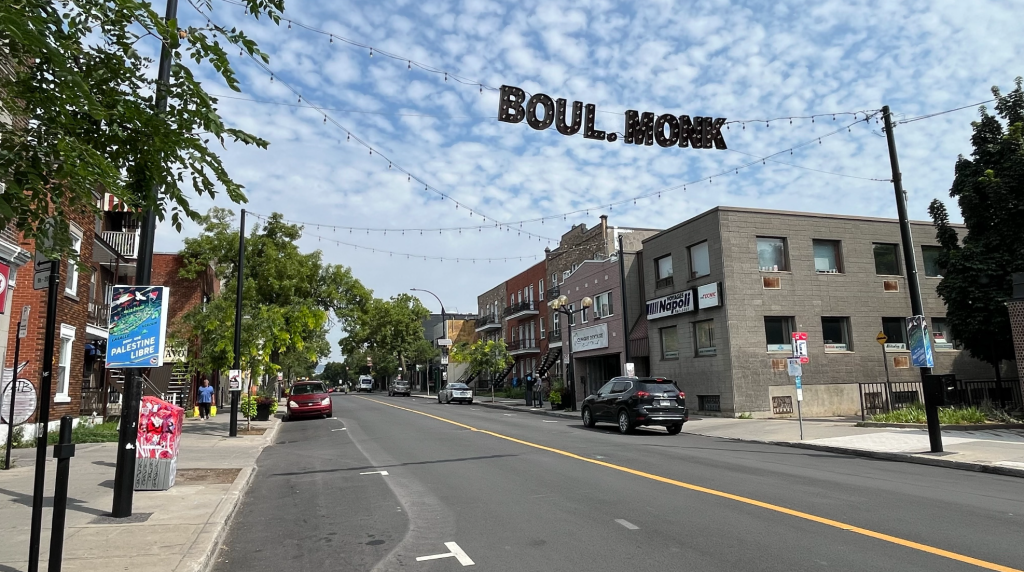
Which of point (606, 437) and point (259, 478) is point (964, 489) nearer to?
point (606, 437)

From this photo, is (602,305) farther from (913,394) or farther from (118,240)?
(118,240)

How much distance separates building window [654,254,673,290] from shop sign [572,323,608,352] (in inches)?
187

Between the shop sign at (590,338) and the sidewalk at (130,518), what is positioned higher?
the shop sign at (590,338)

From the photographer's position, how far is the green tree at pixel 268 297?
22.3 meters

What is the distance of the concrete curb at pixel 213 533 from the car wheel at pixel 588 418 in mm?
12148

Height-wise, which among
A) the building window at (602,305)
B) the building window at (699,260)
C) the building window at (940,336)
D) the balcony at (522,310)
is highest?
the balcony at (522,310)

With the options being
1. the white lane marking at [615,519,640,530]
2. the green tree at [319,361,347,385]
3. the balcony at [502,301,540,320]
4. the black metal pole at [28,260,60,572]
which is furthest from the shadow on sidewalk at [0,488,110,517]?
the green tree at [319,361,347,385]

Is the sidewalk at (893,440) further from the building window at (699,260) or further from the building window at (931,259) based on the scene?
the building window at (931,259)

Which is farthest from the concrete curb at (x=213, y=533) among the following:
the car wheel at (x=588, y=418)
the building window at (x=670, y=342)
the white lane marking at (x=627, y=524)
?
the building window at (x=670, y=342)

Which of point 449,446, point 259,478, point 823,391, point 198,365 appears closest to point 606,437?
point 449,446

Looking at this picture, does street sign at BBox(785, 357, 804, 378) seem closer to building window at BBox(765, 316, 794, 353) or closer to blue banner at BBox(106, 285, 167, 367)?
building window at BBox(765, 316, 794, 353)

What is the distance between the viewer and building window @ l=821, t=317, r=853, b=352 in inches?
1034

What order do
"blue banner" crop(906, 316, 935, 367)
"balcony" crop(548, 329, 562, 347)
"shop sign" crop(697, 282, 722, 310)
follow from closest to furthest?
"blue banner" crop(906, 316, 935, 367) → "shop sign" crop(697, 282, 722, 310) → "balcony" crop(548, 329, 562, 347)

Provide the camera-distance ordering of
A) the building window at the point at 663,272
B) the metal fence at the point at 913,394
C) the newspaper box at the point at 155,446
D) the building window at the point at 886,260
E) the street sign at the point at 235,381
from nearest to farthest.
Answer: the newspaper box at the point at 155,446
the street sign at the point at 235,381
the metal fence at the point at 913,394
the building window at the point at 886,260
the building window at the point at 663,272
